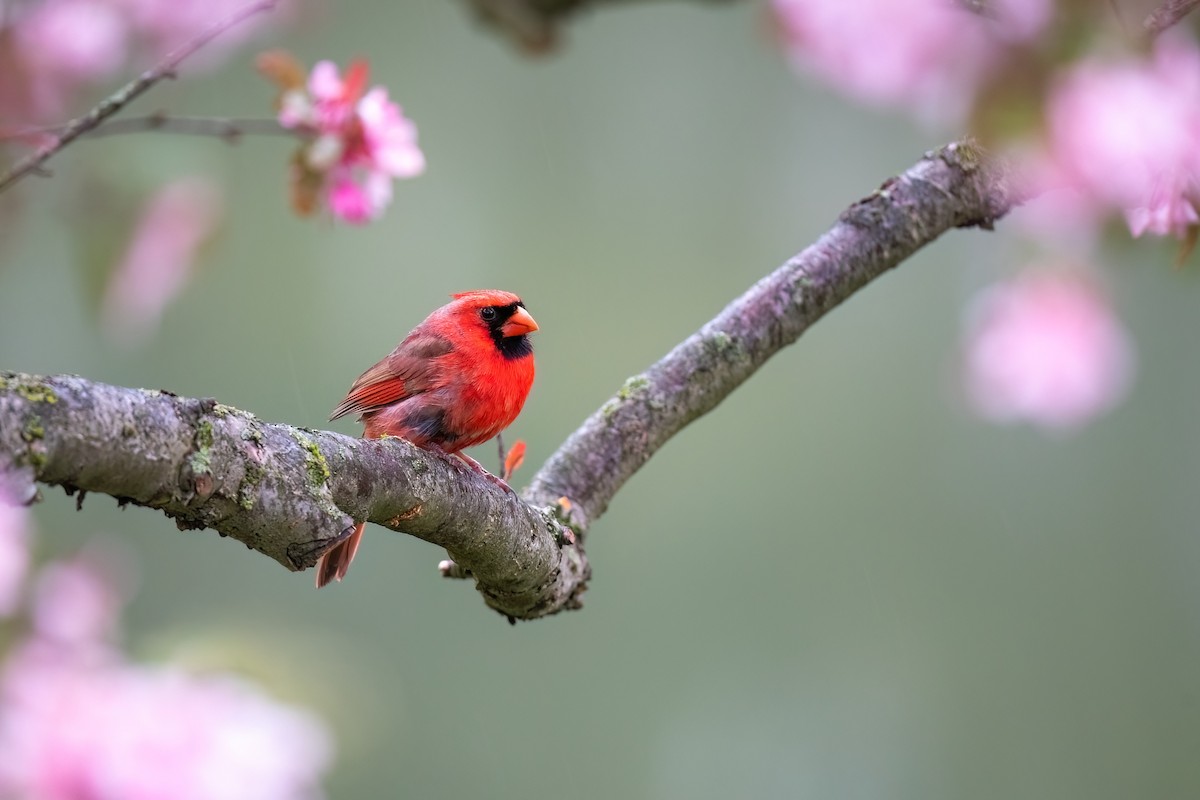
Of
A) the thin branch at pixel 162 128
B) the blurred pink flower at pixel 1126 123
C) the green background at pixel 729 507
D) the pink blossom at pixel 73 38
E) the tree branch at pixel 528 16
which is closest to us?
the blurred pink flower at pixel 1126 123

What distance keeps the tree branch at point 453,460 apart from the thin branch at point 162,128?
28 centimetres

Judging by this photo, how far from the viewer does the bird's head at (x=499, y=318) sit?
298 cm

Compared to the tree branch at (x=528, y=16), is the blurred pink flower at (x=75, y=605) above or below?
below

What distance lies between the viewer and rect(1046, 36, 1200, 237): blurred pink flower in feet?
2.90

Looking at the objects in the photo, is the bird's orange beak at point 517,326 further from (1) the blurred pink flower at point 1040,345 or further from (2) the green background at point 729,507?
(2) the green background at point 729,507

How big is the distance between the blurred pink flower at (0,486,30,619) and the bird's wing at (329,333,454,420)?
138 centimetres

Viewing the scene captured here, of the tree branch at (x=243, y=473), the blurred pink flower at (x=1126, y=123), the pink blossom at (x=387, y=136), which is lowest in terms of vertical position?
the tree branch at (x=243, y=473)

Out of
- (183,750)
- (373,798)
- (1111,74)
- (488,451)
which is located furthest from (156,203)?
(373,798)

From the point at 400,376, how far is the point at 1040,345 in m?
1.34

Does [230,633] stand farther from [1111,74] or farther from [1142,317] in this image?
[1142,317]

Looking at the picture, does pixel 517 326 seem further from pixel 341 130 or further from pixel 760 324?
pixel 341 130

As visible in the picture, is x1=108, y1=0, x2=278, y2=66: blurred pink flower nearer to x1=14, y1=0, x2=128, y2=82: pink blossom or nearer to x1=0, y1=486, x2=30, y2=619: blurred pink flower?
x1=14, y1=0, x2=128, y2=82: pink blossom

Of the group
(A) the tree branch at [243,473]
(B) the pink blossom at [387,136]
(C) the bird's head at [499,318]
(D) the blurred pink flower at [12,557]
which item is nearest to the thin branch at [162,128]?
(B) the pink blossom at [387,136]

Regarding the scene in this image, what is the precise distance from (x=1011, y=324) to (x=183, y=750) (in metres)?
1.44
